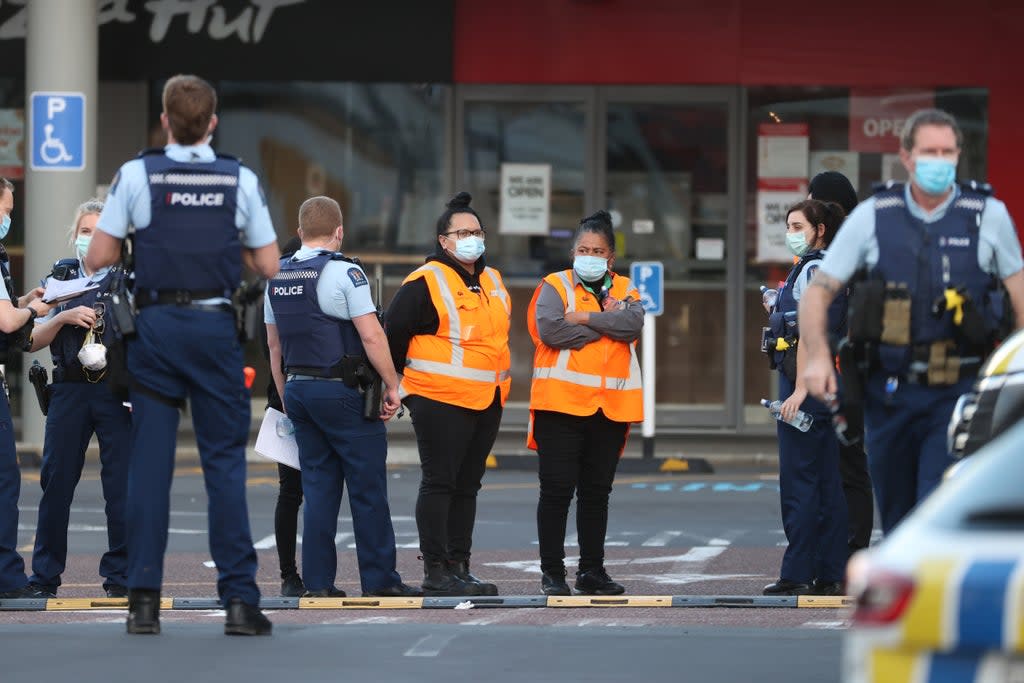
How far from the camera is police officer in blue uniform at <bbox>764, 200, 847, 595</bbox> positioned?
1007cm

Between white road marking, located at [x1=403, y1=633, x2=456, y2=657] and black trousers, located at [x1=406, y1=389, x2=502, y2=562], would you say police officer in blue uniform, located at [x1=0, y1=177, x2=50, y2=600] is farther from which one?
white road marking, located at [x1=403, y1=633, x2=456, y2=657]

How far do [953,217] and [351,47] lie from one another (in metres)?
13.7

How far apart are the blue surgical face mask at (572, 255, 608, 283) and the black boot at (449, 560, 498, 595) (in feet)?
5.09

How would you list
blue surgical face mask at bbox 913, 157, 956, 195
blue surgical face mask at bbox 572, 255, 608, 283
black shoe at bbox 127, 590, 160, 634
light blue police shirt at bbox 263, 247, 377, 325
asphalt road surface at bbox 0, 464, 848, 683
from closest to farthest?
1. asphalt road surface at bbox 0, 464, 848, 683
2. blue surgical face mask at bbox 913, 157, 956, 195
3. black shoe at bbox 127, 590, 160, 634
4. light blue police shirt at bbox 263, 247, 377, 325
5. blue surgical face mask at bbox 572, 255, 608, 283

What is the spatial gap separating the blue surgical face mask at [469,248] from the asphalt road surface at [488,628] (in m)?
1.83

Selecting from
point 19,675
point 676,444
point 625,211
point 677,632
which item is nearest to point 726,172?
point 625,211

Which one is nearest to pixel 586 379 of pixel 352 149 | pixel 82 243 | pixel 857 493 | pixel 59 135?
pixel 857 493

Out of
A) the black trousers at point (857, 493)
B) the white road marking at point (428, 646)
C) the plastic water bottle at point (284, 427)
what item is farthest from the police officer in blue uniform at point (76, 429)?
the black trousers at point (857, 493)

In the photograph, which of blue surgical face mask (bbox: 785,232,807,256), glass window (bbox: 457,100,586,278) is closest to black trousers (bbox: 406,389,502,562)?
blue surgical face mask (bbox: 785,232,807,256)

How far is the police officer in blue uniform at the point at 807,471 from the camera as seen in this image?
1007 centimetres

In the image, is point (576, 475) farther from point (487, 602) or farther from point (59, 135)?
point (59, 135)

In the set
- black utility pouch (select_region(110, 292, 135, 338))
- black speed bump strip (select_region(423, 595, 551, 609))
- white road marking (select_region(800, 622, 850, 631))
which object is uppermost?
black utility pouch (select_region(110, 292, 135, 338))

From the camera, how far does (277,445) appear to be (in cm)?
1014

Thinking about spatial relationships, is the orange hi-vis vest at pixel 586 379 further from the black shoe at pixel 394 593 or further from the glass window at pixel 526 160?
the glass window at pixel 526 160
